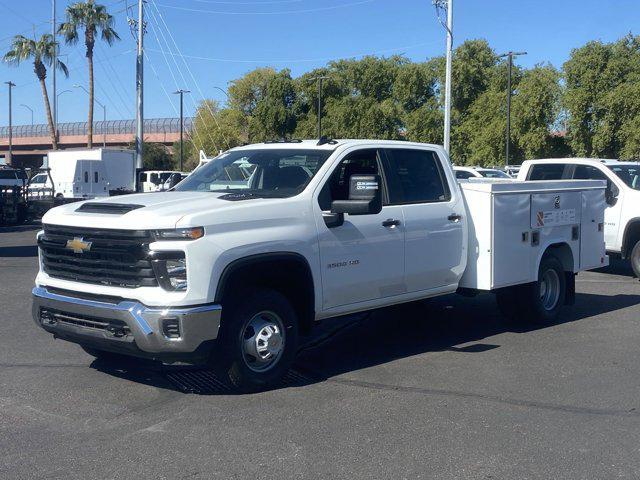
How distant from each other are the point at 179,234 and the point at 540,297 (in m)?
5.05

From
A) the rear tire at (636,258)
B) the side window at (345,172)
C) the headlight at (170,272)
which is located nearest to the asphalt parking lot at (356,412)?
the headlight at (170,272)

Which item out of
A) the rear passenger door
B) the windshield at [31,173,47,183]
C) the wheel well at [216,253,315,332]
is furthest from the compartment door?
the windshield at [31,173,47,183]

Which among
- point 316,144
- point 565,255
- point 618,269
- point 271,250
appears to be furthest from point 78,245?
point 618,269

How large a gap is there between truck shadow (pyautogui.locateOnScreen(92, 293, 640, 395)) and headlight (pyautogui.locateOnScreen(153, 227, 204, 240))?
1.42m

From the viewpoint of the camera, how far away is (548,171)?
46.9ft

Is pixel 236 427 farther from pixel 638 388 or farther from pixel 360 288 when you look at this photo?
pixel 638 388

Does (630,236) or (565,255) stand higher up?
(630,236)

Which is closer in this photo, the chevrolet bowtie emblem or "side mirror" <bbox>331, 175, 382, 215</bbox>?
the chevrolet bowtie emblem

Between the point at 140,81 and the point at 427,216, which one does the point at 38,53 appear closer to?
the point at 140,81

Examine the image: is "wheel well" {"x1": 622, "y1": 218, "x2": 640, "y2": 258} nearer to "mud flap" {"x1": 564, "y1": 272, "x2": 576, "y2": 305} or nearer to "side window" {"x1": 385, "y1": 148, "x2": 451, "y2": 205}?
"mud flap" {"x1": 564, "y1": 272, "x2": 576, "y2": 305}

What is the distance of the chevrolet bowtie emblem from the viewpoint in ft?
21.0

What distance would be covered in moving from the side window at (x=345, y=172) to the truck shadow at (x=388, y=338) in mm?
1597

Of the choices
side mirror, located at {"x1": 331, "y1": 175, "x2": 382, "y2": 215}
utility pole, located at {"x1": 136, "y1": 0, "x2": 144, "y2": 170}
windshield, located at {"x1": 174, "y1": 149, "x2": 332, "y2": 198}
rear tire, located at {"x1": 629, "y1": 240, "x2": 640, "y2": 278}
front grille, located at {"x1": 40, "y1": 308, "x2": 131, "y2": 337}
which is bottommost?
front grille, located at {"x1": 40, "y1": 308, "x2": 131, "y2": 337}

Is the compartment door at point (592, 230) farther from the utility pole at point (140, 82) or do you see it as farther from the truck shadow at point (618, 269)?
the utility pole at point (140, 82)
